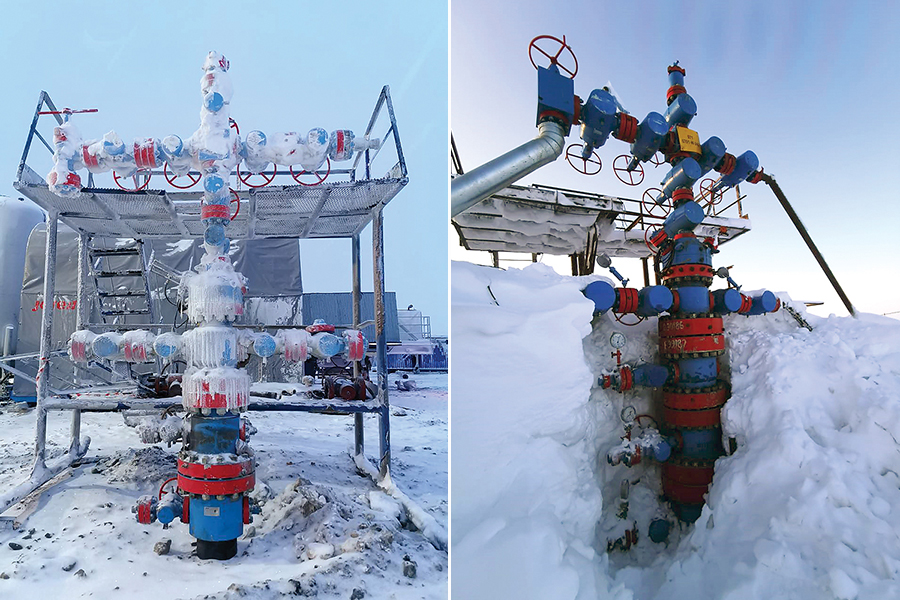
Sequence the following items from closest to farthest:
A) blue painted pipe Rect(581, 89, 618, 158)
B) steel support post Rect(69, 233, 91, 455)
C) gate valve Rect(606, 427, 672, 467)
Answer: blue painted pipe Rect(581, 89, 618, 158)
gate valve Rect(606, 427, 672, 467)
steel support post Rect(69, 233, 91, 455)

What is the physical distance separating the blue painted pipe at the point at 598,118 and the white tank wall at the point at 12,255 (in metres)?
15.0

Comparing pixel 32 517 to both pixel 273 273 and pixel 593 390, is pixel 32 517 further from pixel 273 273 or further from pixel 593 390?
pixel 273 273

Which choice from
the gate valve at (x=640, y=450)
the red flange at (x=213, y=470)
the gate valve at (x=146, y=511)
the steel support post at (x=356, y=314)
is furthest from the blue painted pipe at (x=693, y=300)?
the gate valve at (x=146, y=511)

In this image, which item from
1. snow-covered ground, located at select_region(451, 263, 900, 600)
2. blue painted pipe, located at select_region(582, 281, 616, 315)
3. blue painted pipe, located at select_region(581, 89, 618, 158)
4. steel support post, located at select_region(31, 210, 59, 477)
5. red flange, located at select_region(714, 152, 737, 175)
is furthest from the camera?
red flange, located at select_region(714, 152, 737, 175)

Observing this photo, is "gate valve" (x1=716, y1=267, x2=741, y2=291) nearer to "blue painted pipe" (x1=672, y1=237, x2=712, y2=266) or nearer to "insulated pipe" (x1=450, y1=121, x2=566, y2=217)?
"blue painted pipe" (x1=672, y1=237, x2=712, y2=266)

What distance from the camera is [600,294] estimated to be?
4625 mm

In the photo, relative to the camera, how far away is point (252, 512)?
4.78 metres

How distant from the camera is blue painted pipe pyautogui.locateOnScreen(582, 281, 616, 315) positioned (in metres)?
4.62

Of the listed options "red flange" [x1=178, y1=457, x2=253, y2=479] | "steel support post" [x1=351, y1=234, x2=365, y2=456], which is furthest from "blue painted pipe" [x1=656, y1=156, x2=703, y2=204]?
"red flange" [x1=178, y1=457, x2=253, y2=479]

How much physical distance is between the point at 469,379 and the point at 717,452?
3.56m

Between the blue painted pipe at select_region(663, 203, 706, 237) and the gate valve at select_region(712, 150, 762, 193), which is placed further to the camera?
the gate valve at select_region(712, 150, 762, 193)

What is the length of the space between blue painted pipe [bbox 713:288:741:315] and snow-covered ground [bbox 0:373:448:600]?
3.44 m

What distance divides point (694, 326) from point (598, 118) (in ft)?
7.31

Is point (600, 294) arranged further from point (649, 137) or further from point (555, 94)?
point (649, 137)
